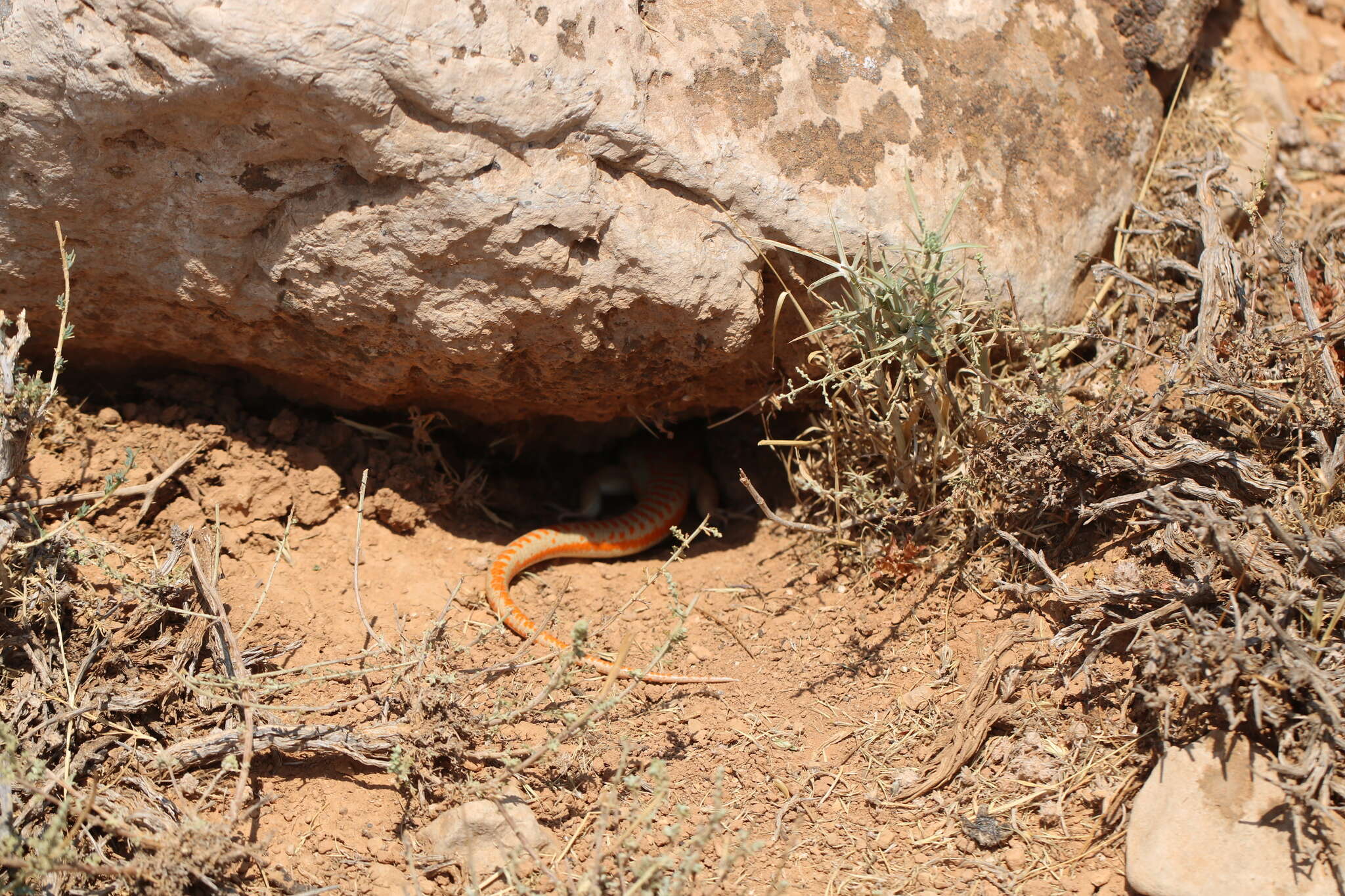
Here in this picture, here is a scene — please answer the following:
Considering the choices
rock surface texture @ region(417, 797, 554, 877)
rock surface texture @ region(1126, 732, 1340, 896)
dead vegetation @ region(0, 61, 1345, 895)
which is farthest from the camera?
rock surface texture @ region(417, 797, 554, 877)

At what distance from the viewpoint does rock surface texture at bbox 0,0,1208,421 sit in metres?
2.63

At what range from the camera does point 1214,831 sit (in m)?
2.42

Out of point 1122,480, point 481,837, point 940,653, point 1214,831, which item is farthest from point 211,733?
point 1122,480

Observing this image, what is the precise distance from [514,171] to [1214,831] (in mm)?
2695

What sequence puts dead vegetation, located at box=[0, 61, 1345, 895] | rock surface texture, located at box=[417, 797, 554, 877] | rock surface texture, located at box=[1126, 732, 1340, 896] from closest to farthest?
1. rock surface texture, located at box=[1126, 732, 1340, 896]
2. dead vegetation, located at box=[0, 61, 1345, 895]
3. rock surface texture, located at box=[417, 797, 554, 877]

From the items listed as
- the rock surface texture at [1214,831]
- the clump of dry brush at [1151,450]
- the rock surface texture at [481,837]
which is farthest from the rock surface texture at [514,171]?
the rock surface texture at [1214,831]

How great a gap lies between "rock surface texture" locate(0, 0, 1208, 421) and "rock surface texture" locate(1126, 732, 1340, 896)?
1743 millimetres

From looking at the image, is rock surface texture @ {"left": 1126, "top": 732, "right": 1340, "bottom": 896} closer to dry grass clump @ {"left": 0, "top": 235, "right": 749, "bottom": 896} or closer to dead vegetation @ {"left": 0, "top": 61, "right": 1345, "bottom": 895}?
dead vegetation @ {"left": 0, "top": 61, "right": 1345, "bottom": 895}

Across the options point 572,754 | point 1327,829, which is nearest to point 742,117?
point 572,754

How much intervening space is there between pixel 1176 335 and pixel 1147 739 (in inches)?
64.9

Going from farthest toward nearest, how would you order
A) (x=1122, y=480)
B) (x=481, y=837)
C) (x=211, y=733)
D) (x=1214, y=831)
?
(x=1122, y=480), (x=211, y=733), (x=481, y=837), (x=1214, y=831)

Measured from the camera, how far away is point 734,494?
4918mm

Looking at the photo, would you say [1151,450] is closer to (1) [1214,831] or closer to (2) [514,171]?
(1) [1214,831]

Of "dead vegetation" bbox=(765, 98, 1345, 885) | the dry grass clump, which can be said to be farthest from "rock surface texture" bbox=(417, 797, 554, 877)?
"dead vegetation" bbox=(765, 98, 1345, 885)
